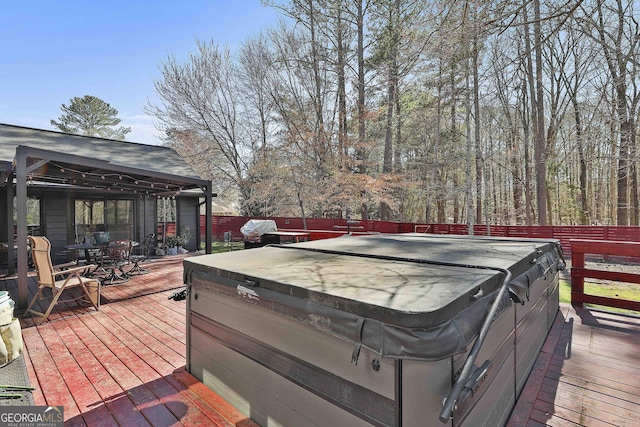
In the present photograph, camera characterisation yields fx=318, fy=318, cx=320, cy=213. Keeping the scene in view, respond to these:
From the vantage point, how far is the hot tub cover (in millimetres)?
1230

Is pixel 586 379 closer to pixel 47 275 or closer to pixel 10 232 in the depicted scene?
pixel 47 275

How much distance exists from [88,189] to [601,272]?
34.8 feet

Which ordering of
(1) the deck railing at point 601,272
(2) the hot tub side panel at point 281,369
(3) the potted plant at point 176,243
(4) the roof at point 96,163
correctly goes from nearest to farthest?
(2) the hot tub side panel at point 281,369 → (1) the deck railing at point 601,272 → (4) the roof at point 96,163 → (3) the potted plant at point 176,243

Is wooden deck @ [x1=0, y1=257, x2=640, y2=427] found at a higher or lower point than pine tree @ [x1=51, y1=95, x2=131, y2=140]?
lower

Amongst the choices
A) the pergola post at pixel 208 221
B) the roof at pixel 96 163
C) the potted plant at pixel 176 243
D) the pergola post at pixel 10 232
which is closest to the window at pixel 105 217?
the roof at pixel 96 163

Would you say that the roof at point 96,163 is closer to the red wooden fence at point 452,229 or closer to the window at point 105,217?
the window at point 105,217

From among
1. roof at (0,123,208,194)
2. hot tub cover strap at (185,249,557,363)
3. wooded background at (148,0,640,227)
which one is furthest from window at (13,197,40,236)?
hot tub cover strap at (185,249,557,363)

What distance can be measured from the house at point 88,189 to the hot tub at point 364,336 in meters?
4.18

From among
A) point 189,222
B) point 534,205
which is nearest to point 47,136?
point 189,222

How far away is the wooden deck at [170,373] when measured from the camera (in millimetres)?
2090

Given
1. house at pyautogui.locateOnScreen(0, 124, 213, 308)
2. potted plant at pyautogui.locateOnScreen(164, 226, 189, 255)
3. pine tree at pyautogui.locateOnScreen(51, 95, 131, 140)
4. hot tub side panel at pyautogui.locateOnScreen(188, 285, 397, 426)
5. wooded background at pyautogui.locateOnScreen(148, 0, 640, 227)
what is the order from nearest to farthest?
hot tub side panel at pyautogui.locateOnScreen(188, 285, 397, 426) < house at pyautogui.locateOnScreen(0, 124, 213, 308) < potted plant at pyautogui.locateOnScreen(164, 226, 189, 255) < wooded background at pyautogui.locateOnScreen(148, 0, 640, 227) < pine tree at pyautogui.locateOnScreen(51, 95, 131, 140)

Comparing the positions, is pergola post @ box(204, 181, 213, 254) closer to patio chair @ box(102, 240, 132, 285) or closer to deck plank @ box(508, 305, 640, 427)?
patio chair @ box(102, 240, 132, 285)

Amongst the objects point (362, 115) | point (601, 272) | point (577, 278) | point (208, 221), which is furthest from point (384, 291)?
point (362, 115)

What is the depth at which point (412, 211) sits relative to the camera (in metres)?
21.4
